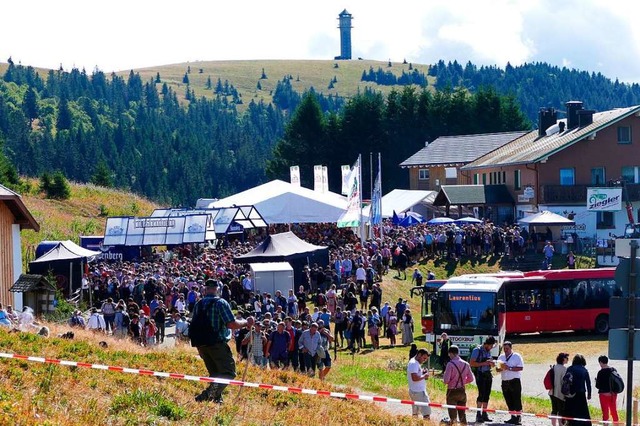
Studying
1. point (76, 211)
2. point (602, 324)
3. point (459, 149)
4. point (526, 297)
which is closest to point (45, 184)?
point (76, 211)

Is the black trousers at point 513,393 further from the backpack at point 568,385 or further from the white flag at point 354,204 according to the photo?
the white flag at point 354,204

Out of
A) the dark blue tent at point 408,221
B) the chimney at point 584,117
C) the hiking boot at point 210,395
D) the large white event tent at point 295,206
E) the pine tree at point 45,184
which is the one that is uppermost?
the chimney at point 584,117

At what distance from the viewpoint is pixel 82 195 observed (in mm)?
75375

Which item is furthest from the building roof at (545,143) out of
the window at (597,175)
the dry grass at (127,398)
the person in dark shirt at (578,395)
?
the dry grass at (127,398)

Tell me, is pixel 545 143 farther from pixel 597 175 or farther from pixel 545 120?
pixel 545 120

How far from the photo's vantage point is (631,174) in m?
62.0

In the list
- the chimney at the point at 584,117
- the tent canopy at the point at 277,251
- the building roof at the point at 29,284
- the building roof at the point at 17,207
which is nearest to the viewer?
the building roof at the point at 29,284

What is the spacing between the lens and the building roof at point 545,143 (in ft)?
197

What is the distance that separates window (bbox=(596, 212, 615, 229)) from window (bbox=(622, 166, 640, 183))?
20.1 feet

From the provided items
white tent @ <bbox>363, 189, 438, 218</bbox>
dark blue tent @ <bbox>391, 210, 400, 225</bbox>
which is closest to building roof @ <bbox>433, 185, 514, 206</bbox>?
white tent @ <bbox>363, 189, 438, 218</bbox>

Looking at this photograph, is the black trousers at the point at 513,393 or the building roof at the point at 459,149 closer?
the black trousers at the point at 513,393

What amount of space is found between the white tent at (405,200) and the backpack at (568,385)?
44939 mm

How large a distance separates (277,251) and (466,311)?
8930mm

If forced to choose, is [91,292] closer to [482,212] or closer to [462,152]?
[482,212]
